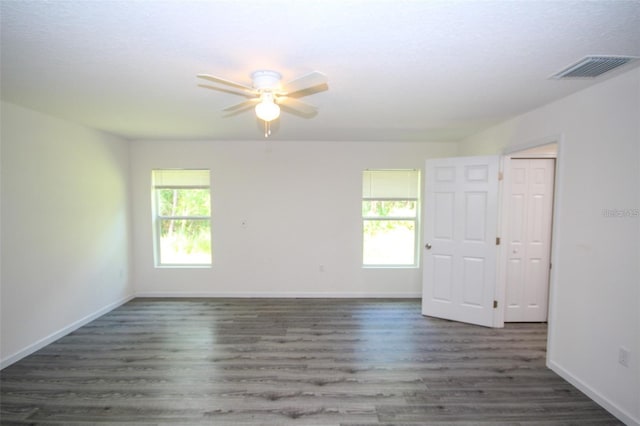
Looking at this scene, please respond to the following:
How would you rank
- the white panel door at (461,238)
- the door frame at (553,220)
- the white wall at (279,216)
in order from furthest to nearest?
the white wall at (279,216)
the white panel door at (461,238)
the door frame at (553,220)

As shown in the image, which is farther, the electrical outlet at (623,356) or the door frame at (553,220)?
the door frame at (553,220)

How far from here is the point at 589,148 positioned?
2.22m

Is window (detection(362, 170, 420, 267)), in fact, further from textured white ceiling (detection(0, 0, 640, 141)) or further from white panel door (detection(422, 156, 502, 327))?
textured white ceiling (detection(0, 0, 640, 141))

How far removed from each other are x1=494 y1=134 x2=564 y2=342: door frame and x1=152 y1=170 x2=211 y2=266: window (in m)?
3.98

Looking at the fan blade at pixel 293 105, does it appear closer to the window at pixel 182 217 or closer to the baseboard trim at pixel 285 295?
the window at pixel 182 217

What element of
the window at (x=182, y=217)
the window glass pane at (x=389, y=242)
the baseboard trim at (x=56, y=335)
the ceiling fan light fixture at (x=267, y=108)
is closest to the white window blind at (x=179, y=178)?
the window at (x=182, y=217)

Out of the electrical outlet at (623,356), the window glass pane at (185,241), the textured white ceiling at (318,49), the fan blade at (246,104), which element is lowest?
the electrical outlet at (623,356)

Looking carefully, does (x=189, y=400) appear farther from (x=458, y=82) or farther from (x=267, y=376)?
(x=458, y=82)

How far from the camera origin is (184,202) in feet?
14.3

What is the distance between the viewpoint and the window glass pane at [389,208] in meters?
4.39

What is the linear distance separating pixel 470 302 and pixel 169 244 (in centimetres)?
436

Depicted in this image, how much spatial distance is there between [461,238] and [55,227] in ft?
15.2

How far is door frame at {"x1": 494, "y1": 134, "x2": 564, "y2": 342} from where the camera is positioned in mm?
2500

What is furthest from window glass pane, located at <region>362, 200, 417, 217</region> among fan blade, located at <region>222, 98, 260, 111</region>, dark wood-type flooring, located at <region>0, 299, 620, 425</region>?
fan blade, located at <region>222, 98, 260, 111</region>
